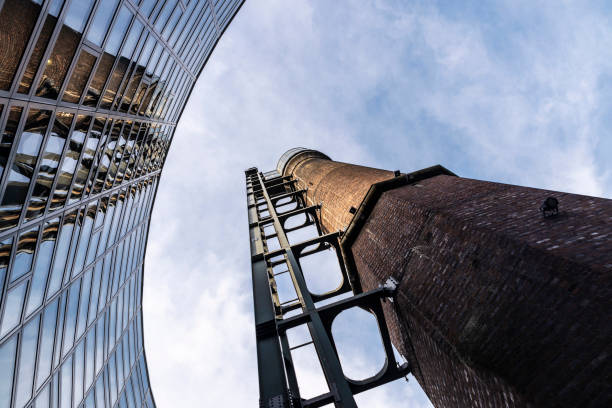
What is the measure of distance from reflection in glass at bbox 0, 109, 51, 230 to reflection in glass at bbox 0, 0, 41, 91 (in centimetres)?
95

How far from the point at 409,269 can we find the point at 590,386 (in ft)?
11.5

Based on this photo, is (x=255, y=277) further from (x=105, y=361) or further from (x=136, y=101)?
(x=105, y=361)

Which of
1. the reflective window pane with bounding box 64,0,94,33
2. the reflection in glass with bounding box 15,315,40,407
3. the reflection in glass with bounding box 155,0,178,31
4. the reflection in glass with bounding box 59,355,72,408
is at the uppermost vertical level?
the reflection in glass with bounding box 155,0,178,31

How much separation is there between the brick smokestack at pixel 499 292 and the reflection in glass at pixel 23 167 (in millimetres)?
7677

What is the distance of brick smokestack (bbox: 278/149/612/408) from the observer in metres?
3.31

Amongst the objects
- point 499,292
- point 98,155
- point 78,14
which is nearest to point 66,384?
point 98,155

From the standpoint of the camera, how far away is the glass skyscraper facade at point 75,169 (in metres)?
5.80

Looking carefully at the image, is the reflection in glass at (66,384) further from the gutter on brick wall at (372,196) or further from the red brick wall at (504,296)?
the red brick wall at (504,296)

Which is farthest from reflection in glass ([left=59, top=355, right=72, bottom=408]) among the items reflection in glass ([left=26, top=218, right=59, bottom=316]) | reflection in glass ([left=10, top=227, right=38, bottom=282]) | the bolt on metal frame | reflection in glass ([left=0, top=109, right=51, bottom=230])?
the bolt on metal frame

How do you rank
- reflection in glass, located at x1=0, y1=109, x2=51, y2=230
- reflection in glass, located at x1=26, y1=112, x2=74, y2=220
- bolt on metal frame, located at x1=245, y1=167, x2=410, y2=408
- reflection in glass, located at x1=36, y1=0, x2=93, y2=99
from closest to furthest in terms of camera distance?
1. bolt on metal frame, located at x1=245, y1=167, x2=410, y2=408
2. reflection in glass, located at x1=0, y1=109, x2=51, y2=230
3. reflection in glass, located at x1=36, y1=0, x2=93, y2=99
4. reflection in glass, located at x1=26, y1=112, x2=74, y2=220

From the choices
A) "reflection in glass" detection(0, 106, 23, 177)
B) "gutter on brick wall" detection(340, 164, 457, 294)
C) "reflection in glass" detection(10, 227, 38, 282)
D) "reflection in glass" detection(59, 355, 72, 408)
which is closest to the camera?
"reflection in glass" detection(0, 106, 23, 177)

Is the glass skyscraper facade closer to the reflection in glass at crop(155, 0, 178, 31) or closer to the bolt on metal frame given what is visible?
the reflection in glass at crop(155, 0, 178, 31)

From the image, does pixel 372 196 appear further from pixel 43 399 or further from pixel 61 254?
pixel 43 399

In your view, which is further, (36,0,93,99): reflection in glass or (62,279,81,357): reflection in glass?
(62,279,81,357): reflection in glass
